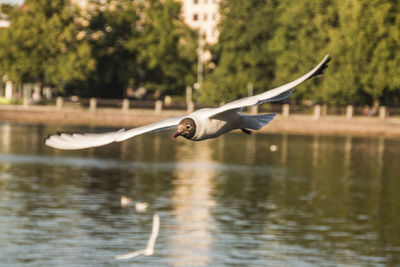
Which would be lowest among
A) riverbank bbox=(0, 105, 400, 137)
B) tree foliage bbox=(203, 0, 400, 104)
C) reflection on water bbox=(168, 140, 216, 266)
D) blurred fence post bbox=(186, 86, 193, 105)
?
reflection on water bbox=(168, 140, 216, 266)

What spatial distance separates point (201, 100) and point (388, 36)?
84.6 ft

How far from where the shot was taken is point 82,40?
468 ft

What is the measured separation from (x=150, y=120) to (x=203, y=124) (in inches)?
4309

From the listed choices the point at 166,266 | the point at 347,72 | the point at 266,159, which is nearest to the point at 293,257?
the point at 166,266

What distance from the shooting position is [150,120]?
405 ft

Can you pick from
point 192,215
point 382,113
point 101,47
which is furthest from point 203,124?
point 101,47

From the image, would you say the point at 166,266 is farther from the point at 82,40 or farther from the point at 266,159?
the point at 82,40

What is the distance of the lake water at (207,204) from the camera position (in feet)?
199

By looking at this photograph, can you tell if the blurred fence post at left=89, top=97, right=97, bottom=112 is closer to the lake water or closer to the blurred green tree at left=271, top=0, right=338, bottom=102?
the lake water

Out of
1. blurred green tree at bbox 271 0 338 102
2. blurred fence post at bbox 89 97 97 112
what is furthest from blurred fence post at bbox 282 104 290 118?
blurred fence post at bbox 89 97 97 112

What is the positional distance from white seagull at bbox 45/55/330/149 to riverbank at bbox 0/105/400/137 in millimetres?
102825

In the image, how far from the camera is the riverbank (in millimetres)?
117062

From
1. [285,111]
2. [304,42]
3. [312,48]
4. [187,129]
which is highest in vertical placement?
[304,42]

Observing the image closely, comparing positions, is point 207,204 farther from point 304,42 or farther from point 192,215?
point 304,42
